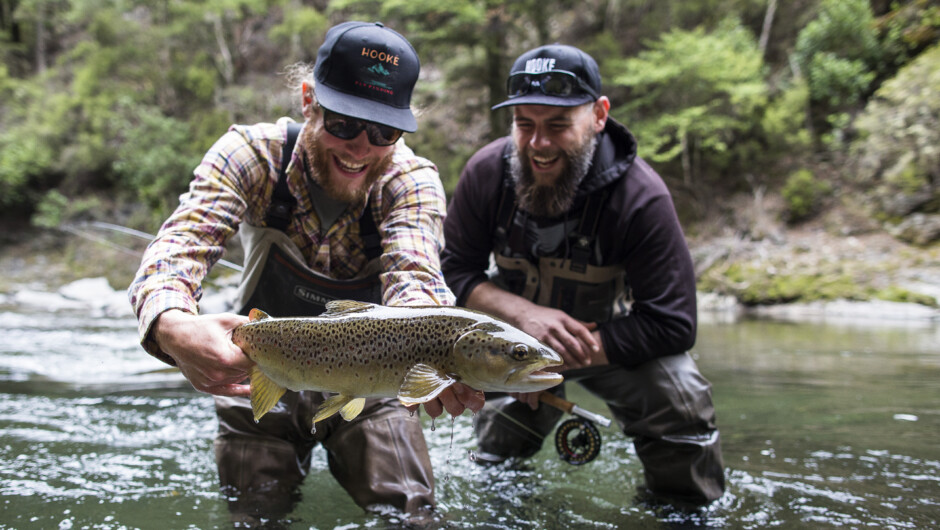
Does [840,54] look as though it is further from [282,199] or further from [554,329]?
[282,199]

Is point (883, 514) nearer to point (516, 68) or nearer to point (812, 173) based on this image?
point (516, 68)

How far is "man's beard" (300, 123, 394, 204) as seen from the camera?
2826mm

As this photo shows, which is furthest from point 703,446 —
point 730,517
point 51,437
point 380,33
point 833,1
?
point 833,1

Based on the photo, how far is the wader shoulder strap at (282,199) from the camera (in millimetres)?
2957

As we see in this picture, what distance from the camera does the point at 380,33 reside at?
272 cm

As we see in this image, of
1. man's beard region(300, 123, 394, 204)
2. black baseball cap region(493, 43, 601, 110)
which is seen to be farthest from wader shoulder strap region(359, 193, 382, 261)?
black baseball cap region(493, 43, 601, 110)

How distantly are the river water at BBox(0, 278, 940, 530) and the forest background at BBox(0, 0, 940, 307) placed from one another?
814 centimetres

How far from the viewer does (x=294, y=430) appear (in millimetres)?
3234

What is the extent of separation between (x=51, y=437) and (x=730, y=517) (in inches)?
185

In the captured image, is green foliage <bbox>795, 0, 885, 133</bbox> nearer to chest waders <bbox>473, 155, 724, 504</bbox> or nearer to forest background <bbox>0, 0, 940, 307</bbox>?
forest background <bbox>0, 0, 940, 307</bbox>

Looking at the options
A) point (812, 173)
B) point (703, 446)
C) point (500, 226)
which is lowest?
point (703, 446)

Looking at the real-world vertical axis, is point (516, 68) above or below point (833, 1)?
below

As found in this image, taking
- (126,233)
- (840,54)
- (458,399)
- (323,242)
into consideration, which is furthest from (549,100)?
(840,54)

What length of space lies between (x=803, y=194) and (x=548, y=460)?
1770 centimetres
